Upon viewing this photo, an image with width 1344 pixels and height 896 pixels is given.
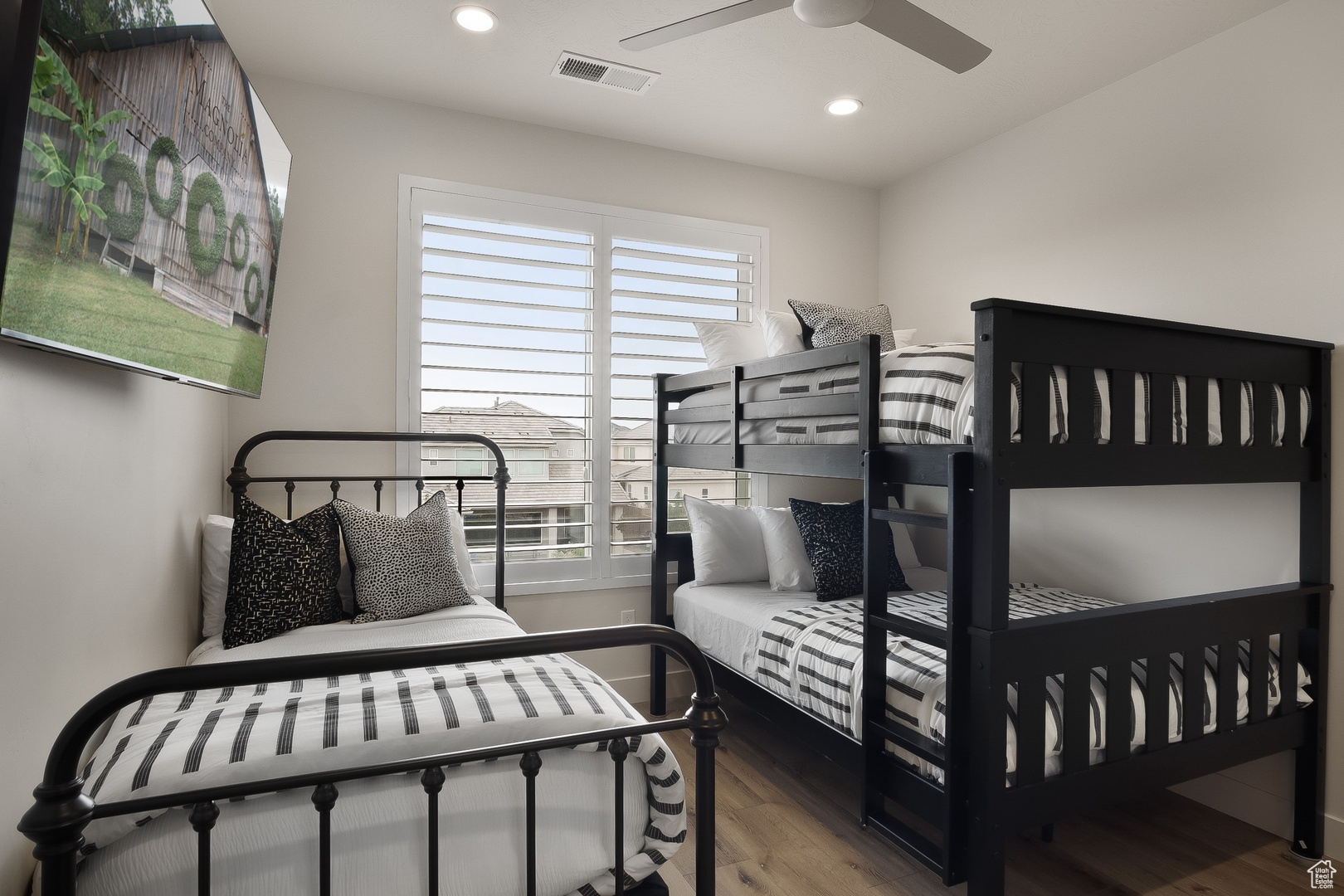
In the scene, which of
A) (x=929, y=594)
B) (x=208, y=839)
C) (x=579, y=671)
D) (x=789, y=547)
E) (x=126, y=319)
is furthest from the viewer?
(x=789, y=547)

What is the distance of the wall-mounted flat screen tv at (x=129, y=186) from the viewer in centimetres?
91

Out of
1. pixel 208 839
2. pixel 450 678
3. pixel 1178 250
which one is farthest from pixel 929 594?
pixel 208 839

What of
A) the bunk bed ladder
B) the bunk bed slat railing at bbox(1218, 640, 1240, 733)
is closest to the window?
the bunk bed ladder

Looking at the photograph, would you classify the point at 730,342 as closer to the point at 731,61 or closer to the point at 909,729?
the point at 731,61

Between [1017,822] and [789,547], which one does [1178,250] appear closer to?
[789,547]

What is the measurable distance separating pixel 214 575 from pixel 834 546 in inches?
81.2

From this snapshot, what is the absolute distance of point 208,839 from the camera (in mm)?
1021

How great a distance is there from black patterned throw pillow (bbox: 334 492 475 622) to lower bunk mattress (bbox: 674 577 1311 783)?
0.97m

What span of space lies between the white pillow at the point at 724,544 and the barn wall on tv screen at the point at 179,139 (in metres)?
1.82

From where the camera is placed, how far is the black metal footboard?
84 cm

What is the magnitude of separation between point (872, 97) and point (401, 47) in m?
1.74

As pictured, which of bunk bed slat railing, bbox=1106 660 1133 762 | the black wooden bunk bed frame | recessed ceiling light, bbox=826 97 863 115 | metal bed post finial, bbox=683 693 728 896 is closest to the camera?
metal bed post finial, bbox=683 693 728 896

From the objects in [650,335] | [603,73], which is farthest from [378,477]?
[603,73]

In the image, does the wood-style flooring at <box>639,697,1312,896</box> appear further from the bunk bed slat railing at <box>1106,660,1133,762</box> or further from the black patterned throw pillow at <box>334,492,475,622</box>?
the black patterned throw pillow at <box>334,492,475,622</box>
